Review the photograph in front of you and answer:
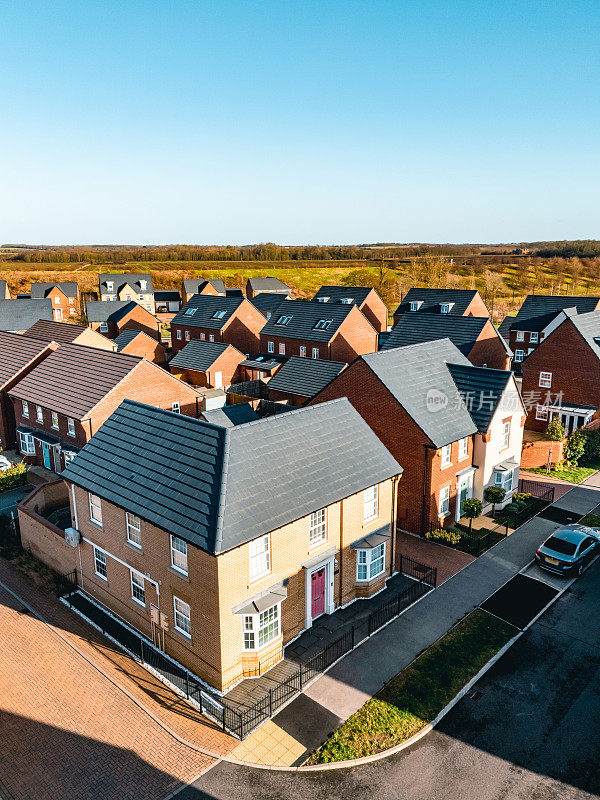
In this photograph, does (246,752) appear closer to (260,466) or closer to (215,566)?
(215,566)

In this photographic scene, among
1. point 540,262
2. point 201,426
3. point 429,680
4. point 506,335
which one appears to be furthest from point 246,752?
point 540,262

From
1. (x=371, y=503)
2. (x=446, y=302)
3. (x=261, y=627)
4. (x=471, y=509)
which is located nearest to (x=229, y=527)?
(x=261, y=627)

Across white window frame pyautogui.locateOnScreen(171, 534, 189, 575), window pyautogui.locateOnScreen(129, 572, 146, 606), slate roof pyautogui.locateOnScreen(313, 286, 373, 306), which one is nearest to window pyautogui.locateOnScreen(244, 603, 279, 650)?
white window frame pyautogui.locateOnScreen(171, 534, 189, 575)

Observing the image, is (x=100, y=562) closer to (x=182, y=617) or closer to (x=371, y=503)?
(x=182, y=617)

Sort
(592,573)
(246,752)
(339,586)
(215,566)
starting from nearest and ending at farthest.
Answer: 1. (246,752)
2. (215,566)
3. (339,586)
4. (592,573)

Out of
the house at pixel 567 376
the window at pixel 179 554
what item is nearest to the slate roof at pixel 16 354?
the window at pixel 179 554
